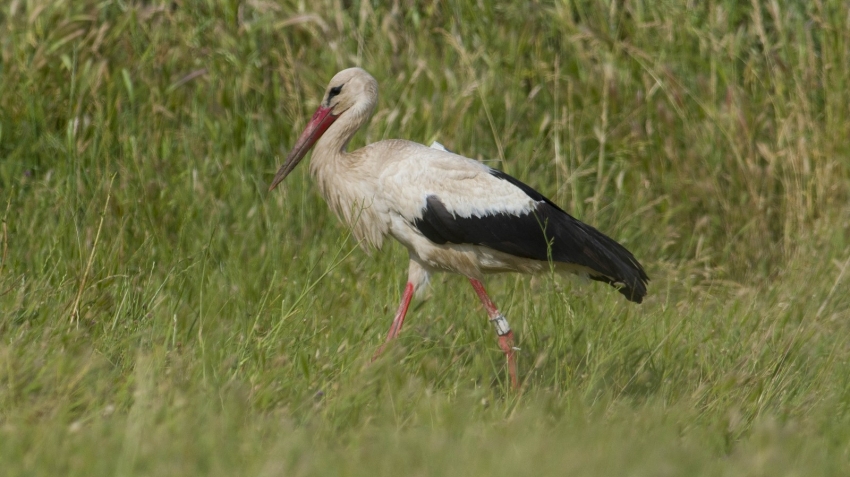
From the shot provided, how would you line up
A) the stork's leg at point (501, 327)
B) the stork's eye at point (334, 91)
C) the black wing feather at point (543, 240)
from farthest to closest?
1. the stork's eye at point (334, 91)
2. the black wing feather at point (543, 240)
3. the stork's leg at point (501, 327)

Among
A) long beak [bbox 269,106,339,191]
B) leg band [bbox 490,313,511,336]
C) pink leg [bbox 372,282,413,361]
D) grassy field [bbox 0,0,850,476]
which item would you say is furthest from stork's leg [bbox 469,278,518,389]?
long beak [bbox 269,106,339,191]

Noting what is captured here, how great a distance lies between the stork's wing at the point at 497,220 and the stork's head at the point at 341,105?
473 millimetres

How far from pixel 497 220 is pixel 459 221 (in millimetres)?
190

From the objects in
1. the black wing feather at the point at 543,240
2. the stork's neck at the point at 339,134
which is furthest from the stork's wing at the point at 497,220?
the stork's neck at the point at 339,134

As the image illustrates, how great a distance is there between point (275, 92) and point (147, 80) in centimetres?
72

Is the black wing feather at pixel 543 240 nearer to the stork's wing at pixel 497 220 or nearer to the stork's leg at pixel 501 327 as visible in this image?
the stork's wing at pixel 497 220

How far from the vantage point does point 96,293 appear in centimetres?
434

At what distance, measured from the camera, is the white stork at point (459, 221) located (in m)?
4.50

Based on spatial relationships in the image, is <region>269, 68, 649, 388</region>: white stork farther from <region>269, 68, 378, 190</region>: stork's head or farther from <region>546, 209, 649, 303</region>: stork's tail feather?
<region>269, 68, 378, 190</region>: stork's head

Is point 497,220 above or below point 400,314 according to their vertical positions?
above

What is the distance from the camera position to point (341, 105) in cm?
495

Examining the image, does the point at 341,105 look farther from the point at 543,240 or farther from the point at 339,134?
the point at 543,240

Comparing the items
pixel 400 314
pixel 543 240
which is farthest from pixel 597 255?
pixel 400 314

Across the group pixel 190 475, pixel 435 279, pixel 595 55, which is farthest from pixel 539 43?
pixel 190 475
